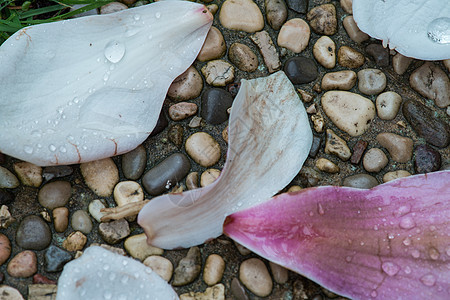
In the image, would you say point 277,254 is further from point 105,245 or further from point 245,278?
point 105,245

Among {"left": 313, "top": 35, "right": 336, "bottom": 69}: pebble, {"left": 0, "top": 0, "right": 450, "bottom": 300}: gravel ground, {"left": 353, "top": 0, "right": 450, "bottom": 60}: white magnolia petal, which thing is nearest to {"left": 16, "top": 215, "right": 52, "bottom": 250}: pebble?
{"left": 0, "top": 0, "right": 450, "bottom": 300}: gravel ground

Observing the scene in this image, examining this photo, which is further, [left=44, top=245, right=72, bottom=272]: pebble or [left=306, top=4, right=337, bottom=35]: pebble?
[left=306, top=4, right=337, bottom=35]: pebble

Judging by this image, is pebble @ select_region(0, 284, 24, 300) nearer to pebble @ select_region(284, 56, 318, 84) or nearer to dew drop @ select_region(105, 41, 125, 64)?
dew drop @ select_region(105, 41, 125, 64)

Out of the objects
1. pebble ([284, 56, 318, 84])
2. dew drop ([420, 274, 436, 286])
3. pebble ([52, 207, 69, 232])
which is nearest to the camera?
dew drop ([420, 274, 436, 286])

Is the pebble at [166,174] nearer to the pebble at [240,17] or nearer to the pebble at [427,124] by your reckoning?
the pebble at [240,17]

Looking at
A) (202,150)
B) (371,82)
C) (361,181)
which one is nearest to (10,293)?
(202,150)

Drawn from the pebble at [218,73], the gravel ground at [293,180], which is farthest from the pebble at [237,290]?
the pebble at [218,73]
